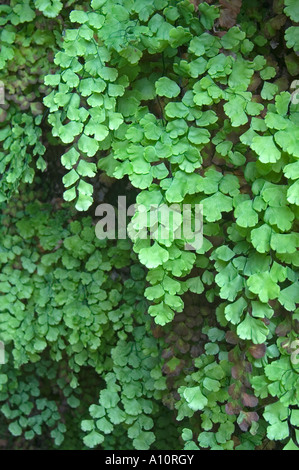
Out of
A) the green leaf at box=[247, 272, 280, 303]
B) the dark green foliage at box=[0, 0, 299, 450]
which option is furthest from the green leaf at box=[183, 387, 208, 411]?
the green leaf at box=[247, 272, 280, 303]

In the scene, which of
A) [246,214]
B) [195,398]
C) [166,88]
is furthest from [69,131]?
[195,398]

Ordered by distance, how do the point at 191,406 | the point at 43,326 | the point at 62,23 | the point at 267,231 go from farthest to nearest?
the point at 43,326 → the point at 62,23 → the point at 191,406 → the point at 267,231

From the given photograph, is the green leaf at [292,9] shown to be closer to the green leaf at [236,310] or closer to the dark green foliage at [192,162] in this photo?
the dark green foliage at [192,162]

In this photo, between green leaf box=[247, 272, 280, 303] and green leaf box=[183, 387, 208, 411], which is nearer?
green leaf box=[247, 272, 280, 303]

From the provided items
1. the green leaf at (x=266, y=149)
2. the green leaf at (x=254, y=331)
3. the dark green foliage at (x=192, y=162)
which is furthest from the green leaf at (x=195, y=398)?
the green leaf at (x=266, y=149)

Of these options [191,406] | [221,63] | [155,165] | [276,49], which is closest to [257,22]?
[276,49]

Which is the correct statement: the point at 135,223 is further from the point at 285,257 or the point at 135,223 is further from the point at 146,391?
the point at 146,391

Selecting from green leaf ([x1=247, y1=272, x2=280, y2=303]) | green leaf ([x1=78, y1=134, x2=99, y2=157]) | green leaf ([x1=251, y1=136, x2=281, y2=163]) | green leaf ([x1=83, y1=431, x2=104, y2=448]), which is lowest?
green leaf ([x1=83, y1=431, x2=104, y2=448])

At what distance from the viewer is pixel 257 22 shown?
135 cm

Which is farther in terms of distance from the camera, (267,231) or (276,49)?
(276,49)

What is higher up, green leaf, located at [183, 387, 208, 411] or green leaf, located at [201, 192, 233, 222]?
green leaf, located at [201, 192, 233, 222]

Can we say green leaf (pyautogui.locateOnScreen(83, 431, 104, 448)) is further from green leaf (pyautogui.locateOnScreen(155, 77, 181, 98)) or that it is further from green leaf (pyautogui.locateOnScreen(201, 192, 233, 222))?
green leaf (pyautogui.locateOnScreen(155, 77, 181, 98))

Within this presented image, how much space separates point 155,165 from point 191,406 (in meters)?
0.61

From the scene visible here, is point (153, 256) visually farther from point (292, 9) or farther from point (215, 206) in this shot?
point (292, 9)
